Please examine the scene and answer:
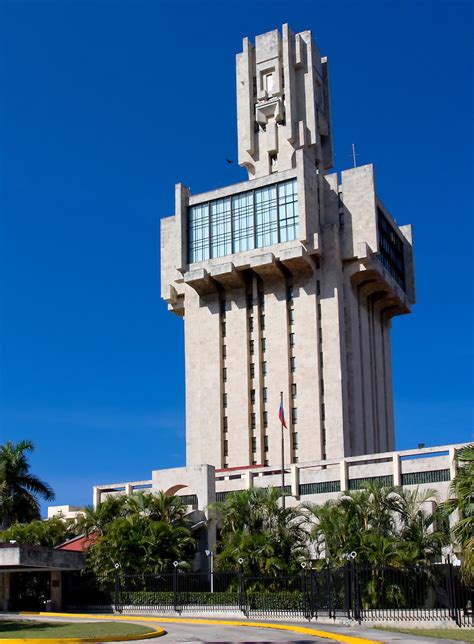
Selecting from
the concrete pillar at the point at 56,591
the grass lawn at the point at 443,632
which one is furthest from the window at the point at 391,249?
the grass lawn at the point at 443,632

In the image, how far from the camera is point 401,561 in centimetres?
4191

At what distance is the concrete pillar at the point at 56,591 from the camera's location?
46.0 meters

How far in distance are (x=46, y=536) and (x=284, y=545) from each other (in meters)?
15.5

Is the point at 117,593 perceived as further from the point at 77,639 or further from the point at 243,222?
the point at 243,222

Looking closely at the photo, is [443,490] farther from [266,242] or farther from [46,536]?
[266,242]

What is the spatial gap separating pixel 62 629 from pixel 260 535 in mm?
16853

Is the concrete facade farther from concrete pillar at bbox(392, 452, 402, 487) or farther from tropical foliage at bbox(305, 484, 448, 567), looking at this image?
tropical foliage at bbox(305, 484, 448, 567)

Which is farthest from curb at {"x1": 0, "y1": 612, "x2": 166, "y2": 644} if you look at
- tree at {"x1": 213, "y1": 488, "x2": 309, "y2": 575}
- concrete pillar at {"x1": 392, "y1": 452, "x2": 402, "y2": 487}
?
concrete pillar at {"x1": 392, "y1": 452, "x2": 402, "y2": 487}

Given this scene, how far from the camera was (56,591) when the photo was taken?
152 feet

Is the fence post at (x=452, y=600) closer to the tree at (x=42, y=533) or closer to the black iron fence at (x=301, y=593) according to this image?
the black iron fence at (x=301, y=593)

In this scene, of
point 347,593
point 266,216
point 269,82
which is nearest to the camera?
point 347,593

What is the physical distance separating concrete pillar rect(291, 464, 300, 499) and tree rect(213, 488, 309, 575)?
32.1 ft

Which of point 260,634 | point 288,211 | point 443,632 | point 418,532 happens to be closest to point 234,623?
point 260,634

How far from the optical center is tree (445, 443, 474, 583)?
32750mm
